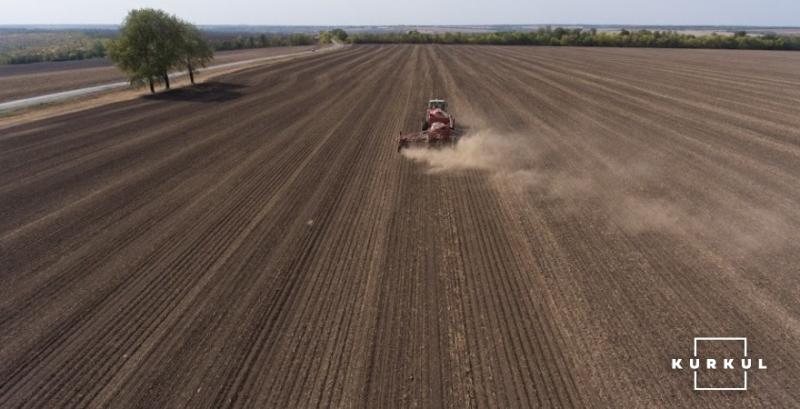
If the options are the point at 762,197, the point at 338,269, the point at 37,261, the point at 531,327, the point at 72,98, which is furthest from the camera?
the point at 72,98

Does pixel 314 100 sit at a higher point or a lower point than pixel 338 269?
higher

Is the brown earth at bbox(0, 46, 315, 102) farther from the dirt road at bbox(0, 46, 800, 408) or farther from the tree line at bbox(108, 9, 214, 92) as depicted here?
the dirt road at bbox(0, 46, 800, 408)

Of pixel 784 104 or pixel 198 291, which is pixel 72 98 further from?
pixel 784 104

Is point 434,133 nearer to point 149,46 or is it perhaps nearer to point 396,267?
point 396,267

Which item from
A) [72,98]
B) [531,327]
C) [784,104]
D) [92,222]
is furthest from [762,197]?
[72,98]

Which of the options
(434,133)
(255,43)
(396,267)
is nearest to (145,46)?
(434,133)

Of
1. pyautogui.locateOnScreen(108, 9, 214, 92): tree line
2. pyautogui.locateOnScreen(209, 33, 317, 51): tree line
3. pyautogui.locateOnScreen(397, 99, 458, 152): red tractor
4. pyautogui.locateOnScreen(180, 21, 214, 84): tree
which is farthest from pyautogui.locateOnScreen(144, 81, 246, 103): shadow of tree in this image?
pyautogui.locateOnScreen(209, 33, 317, 51): tree line

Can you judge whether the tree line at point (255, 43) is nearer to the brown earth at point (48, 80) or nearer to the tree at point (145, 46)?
the brown earth at point (48, 80)
